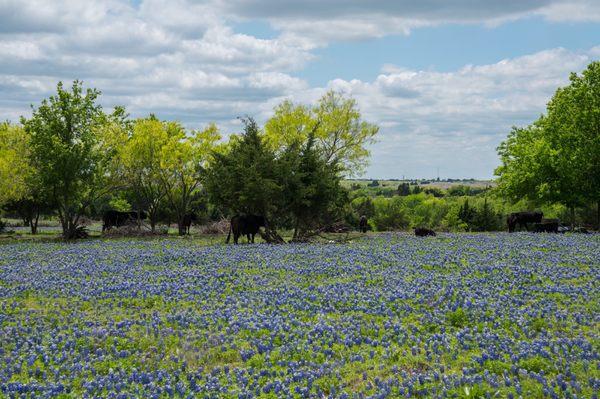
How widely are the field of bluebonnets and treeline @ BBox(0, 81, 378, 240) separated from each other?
14.8 meters

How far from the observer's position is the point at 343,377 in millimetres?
8406

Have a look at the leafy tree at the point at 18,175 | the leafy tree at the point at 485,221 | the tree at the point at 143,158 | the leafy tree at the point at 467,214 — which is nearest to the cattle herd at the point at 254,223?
the tree at the point at 143,158

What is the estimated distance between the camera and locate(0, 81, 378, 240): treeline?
108 ft

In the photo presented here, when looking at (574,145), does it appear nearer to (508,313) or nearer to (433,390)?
(508,313)

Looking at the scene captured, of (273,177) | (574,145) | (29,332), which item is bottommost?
(29,332)

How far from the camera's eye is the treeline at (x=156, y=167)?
108 feet

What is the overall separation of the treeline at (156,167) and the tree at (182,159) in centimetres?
8

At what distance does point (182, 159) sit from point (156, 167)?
212cm

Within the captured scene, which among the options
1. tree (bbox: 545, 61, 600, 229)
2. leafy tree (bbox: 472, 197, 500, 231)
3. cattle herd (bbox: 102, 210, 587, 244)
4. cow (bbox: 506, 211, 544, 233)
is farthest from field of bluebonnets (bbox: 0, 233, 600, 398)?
leafy tree (bbox: 472, 197, 500, 231)

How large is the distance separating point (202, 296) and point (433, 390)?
739 centimetres

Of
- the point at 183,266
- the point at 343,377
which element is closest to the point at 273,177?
the point at 183,266

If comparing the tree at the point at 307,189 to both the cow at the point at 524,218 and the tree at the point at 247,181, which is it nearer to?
the tree at the point at 247,181

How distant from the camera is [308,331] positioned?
10359 mm

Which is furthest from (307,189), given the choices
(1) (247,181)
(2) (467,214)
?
(2) (467,214)
